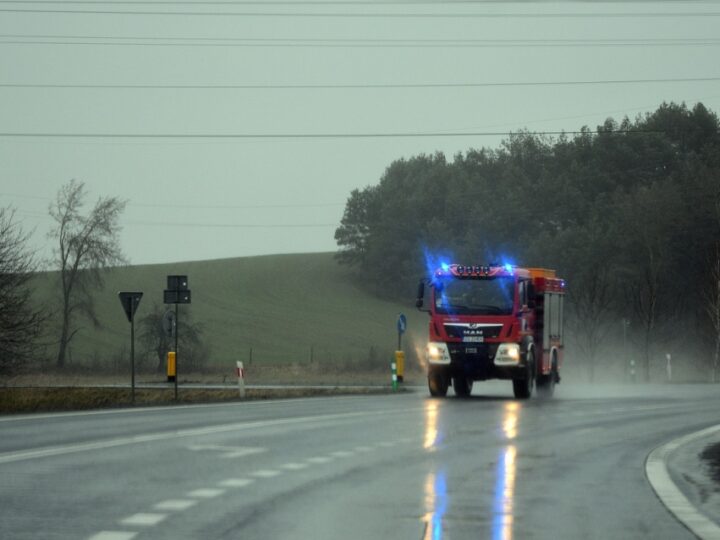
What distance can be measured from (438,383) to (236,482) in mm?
22334

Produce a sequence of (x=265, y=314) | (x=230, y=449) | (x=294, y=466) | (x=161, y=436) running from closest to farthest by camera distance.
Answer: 1. (x=294, y=466)
2. (x=230, y=449)
3. (x=161, y=436)
4. (x=265, y=314)

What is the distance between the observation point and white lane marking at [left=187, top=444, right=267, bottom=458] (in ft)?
57.0

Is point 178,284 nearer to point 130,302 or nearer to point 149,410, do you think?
point 130,302

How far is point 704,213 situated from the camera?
93.5 meters

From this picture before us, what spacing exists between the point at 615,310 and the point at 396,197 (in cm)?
5664

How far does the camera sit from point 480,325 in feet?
115

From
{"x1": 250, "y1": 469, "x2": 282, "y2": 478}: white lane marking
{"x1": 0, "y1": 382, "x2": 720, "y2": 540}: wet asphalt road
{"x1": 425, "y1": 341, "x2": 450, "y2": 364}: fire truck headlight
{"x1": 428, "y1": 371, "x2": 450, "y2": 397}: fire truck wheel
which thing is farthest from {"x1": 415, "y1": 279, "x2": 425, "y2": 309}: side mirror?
{"x1": 250, "y1": 469, "x2": 282, "y2": 478}: white lane marking

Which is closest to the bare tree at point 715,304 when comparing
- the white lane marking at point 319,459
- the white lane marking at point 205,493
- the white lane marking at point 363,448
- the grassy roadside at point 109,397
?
the grassy roadside at point 109,397

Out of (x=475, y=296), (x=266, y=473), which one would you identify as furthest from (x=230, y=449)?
(x=475, y=296)

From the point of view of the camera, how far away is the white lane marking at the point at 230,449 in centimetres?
1738

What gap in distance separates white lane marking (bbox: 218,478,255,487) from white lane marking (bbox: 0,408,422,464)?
10.1ft

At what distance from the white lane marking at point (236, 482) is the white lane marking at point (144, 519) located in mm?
2221

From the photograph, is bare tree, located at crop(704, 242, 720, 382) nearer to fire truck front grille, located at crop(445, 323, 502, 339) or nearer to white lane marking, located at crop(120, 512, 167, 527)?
fire truck front grille, located at crop(445, 323, 502, 339)

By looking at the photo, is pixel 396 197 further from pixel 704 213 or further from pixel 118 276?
pixel 704 213
